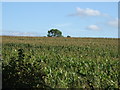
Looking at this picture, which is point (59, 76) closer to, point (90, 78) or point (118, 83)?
point (90, 78)

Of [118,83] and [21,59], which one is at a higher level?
[21,59]

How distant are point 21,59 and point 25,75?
40.4 inches

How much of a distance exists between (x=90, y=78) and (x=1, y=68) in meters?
4.11

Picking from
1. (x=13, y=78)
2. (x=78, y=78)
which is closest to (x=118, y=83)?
(x=78, y=78)

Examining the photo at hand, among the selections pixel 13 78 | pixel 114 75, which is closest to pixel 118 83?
pixel 114 75

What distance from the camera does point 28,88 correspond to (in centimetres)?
1002

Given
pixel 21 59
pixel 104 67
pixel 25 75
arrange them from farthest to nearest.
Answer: pixel 104 67 → pixel 21 59 → pixel 25 75

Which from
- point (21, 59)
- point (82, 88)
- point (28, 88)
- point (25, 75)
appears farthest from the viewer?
point (21, 59)

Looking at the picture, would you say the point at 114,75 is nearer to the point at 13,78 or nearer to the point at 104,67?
the point at 104,67

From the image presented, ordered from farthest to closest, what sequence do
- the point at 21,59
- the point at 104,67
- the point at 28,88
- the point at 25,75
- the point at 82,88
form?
1. the point at 104,67
2. the point at 21,59
3. the point at 25,75
4. the point at 28,88
5. the point at 82,88

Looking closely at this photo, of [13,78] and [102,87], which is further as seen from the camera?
[13,78]

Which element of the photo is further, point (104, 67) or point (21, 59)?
point (104, 67)

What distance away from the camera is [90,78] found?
1044cm

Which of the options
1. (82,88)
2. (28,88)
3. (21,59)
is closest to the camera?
(82,88)
